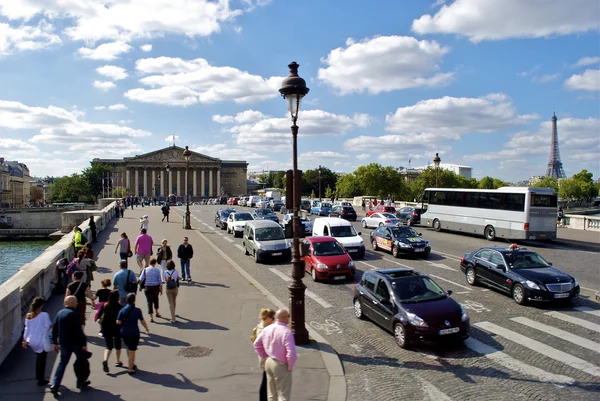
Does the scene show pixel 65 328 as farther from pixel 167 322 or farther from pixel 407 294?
pixel 407 294

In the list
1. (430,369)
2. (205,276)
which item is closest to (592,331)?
(430,369)

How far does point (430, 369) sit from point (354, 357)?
152 centimetres

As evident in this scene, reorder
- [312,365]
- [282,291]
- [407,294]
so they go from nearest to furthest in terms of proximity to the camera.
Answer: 1. [312,365]
2. [407,294]
3. [282,291]

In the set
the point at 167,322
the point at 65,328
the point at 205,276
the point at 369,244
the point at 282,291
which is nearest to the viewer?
the point at 65,328

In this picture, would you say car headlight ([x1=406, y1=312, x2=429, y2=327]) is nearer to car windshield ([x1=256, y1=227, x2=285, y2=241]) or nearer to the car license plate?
the car license plate

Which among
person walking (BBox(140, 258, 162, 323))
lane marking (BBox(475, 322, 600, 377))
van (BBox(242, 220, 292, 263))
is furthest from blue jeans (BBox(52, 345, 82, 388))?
van (BBox(242, 220, 292, 263))

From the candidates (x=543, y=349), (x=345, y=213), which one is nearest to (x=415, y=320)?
(x=543, y=349)

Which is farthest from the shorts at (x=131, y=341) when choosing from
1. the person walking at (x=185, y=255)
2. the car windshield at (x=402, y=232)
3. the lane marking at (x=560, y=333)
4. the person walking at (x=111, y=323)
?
the car windshield at (x=402, y=232)

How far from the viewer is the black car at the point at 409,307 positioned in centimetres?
981

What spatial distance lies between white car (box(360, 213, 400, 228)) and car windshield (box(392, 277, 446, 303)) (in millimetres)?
24348

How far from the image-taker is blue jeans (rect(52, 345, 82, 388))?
25.0ft

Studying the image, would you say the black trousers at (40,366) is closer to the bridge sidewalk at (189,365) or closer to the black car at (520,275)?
the bridge sidewalk at (189,365)

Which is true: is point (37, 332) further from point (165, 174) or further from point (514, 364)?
point (165, 174)

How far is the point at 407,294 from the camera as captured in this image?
10.8 meters
